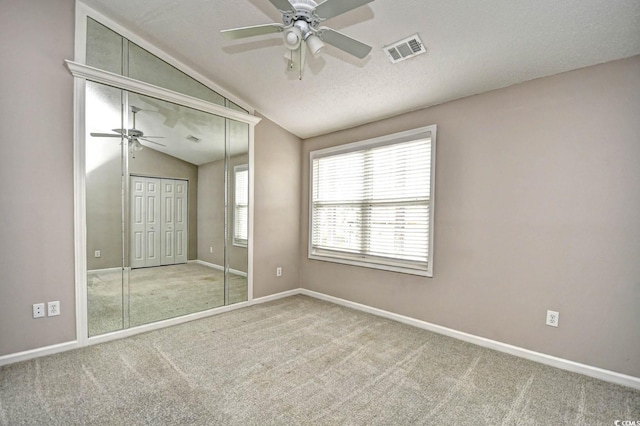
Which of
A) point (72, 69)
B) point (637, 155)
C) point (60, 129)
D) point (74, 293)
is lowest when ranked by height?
point (74, 293)

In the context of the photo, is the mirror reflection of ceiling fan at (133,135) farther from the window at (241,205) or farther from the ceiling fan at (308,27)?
→ the ceiling fan at (308,27)

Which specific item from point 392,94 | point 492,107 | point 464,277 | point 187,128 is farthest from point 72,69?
point 464,277

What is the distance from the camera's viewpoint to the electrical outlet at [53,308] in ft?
8.55

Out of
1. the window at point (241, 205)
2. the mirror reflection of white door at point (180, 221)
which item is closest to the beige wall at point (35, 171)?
the mirror reflection of white door at point (180, 221)

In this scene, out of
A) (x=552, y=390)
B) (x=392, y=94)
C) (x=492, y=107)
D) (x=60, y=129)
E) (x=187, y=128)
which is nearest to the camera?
(x=552, y=390)

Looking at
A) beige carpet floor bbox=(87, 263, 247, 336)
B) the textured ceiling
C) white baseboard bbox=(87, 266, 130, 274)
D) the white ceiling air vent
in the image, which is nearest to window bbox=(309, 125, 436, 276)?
the textured ceiling

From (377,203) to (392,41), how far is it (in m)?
1.82

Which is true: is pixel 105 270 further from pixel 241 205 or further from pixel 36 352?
pixel 241 205

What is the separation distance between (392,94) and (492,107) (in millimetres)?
977

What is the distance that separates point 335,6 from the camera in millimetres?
1664

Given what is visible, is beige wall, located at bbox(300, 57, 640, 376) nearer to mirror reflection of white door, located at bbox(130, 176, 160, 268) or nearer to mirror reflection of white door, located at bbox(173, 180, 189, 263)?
mirror reflection of white door, located at bbox(173, 180, 189, 263)

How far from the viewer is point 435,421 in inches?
71.9

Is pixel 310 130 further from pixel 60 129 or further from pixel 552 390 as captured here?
pixel 552 390

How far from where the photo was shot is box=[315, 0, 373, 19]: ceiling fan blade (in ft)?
5.27
